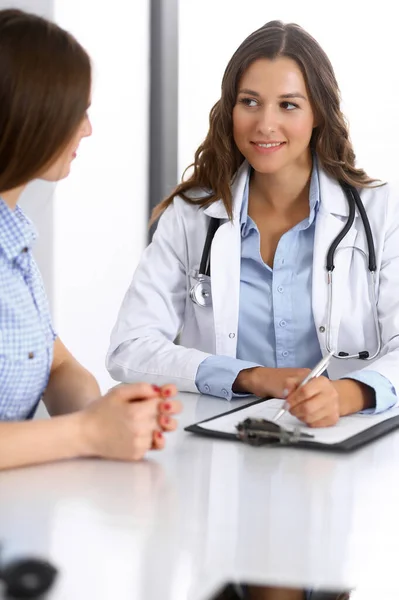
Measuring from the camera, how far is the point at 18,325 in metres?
1.29

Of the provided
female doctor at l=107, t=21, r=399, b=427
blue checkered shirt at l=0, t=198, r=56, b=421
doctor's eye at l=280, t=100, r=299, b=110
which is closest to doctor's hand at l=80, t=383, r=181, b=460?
blue checkered shirt at l=0, t=198, r=56, b=421

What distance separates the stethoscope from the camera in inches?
72.7

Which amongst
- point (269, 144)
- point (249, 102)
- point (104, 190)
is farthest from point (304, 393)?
point (104, 190)

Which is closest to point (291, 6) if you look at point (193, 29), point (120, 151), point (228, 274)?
point (193, 29)

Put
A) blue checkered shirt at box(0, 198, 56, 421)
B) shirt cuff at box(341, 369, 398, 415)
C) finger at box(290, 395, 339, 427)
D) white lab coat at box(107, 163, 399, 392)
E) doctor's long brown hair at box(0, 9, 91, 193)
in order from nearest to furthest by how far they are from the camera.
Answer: doctor's long brown hair at box(0, 9, 91, 193)
blue checkered shirt at box(0, 198, 56, 421)
finger at box(290, 395, 339, 427)
shirt cuff at box(341, 369, 398, 415)
white lab coat at box(107, 163, 399, 392)

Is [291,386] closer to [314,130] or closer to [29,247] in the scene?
[29,247]

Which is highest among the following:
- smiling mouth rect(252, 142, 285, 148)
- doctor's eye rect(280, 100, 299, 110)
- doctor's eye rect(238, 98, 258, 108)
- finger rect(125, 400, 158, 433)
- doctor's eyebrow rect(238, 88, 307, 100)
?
doctor's eyebrow rect(238, 88, 307, 100)

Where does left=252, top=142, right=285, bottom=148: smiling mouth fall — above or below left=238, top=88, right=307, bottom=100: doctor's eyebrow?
below

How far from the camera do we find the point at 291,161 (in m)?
2.00

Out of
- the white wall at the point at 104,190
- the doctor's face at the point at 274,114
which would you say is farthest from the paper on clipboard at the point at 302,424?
the white wall at the point at 104,190

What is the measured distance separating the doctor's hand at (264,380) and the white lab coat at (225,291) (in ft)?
0.40

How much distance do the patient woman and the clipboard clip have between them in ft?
0.44

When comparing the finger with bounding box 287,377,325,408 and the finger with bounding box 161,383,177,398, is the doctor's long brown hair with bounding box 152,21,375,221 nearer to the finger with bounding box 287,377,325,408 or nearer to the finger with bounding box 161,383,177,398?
the finger with bounding box 287,377,325,408

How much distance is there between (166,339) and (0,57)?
810 mm
